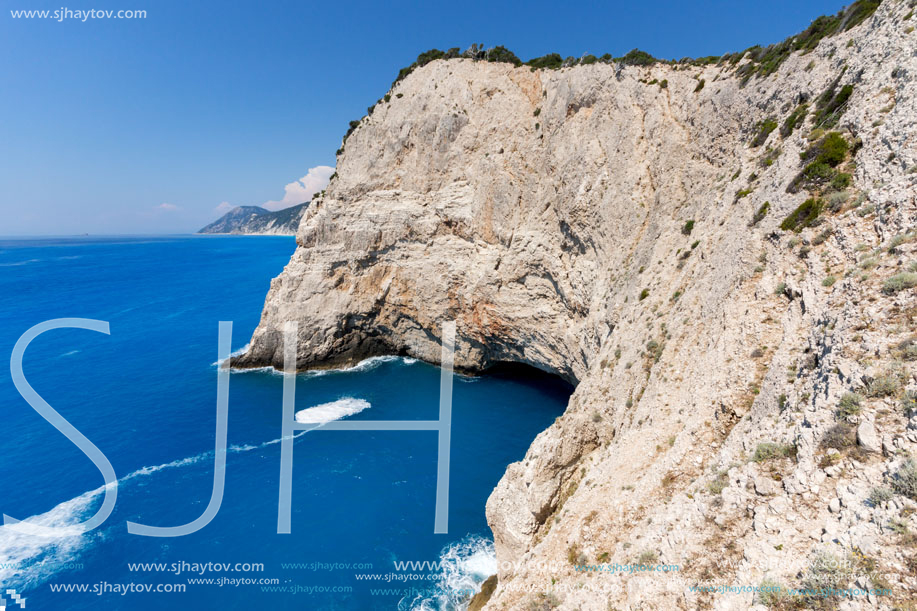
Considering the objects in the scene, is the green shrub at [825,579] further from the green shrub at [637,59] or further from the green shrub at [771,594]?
the green shrub at [637,59]

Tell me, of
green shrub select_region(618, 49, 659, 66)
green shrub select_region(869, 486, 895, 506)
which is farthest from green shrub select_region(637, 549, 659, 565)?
green shrub select_region(618, 49, 659, 66)

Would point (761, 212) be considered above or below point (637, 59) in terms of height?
below

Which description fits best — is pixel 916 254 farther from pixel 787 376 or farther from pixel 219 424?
pixel 219 424

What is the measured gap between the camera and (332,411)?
31.9 meters

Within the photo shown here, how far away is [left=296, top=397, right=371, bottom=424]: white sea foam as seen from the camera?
30719 mm

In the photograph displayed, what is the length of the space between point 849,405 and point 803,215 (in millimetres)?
7930

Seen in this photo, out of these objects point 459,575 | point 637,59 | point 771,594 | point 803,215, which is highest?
point 637,59

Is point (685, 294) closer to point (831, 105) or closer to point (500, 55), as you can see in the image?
point (831, 105)

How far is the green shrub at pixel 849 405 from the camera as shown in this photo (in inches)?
245

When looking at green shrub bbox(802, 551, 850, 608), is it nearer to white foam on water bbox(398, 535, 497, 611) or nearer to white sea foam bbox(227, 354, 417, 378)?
white foam on water bbox(398, 535, 497, 611)

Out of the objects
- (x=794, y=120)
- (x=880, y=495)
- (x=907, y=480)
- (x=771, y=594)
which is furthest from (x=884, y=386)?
(x=794, y=120)

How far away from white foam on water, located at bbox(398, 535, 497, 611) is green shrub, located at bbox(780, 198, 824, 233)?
56.1 feet

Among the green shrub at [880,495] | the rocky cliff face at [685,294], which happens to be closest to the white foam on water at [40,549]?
the rocky cliff face at [685,294]

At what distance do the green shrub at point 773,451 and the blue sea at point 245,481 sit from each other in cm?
1493
